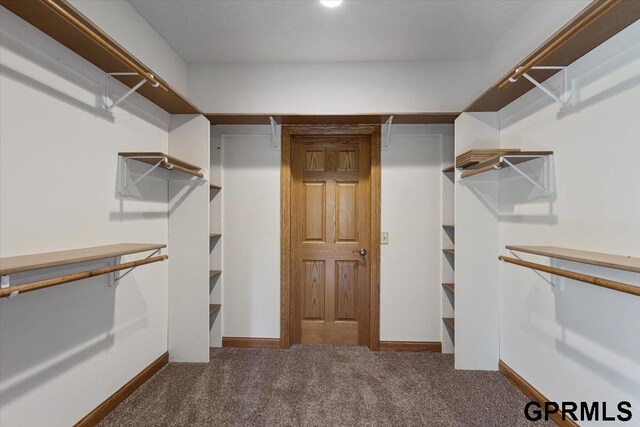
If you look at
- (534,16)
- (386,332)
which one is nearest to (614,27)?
(534,16)

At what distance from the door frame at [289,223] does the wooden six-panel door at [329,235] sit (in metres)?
0.12

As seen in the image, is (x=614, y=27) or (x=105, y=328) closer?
(x=614, y=27)

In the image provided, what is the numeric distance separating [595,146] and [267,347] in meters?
2.75

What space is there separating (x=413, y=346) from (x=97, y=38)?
3.06 m

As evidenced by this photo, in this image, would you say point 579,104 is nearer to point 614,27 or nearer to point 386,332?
point 614,27

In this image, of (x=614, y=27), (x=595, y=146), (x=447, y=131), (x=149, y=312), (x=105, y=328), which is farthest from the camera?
(x=447, y=131)

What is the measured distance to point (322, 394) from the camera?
2.12 meters

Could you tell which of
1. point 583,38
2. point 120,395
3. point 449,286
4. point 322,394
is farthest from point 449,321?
point 120,395

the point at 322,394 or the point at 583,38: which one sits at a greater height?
the point at 583,38

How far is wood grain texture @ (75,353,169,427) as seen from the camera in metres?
1.71

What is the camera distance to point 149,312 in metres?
2.29
